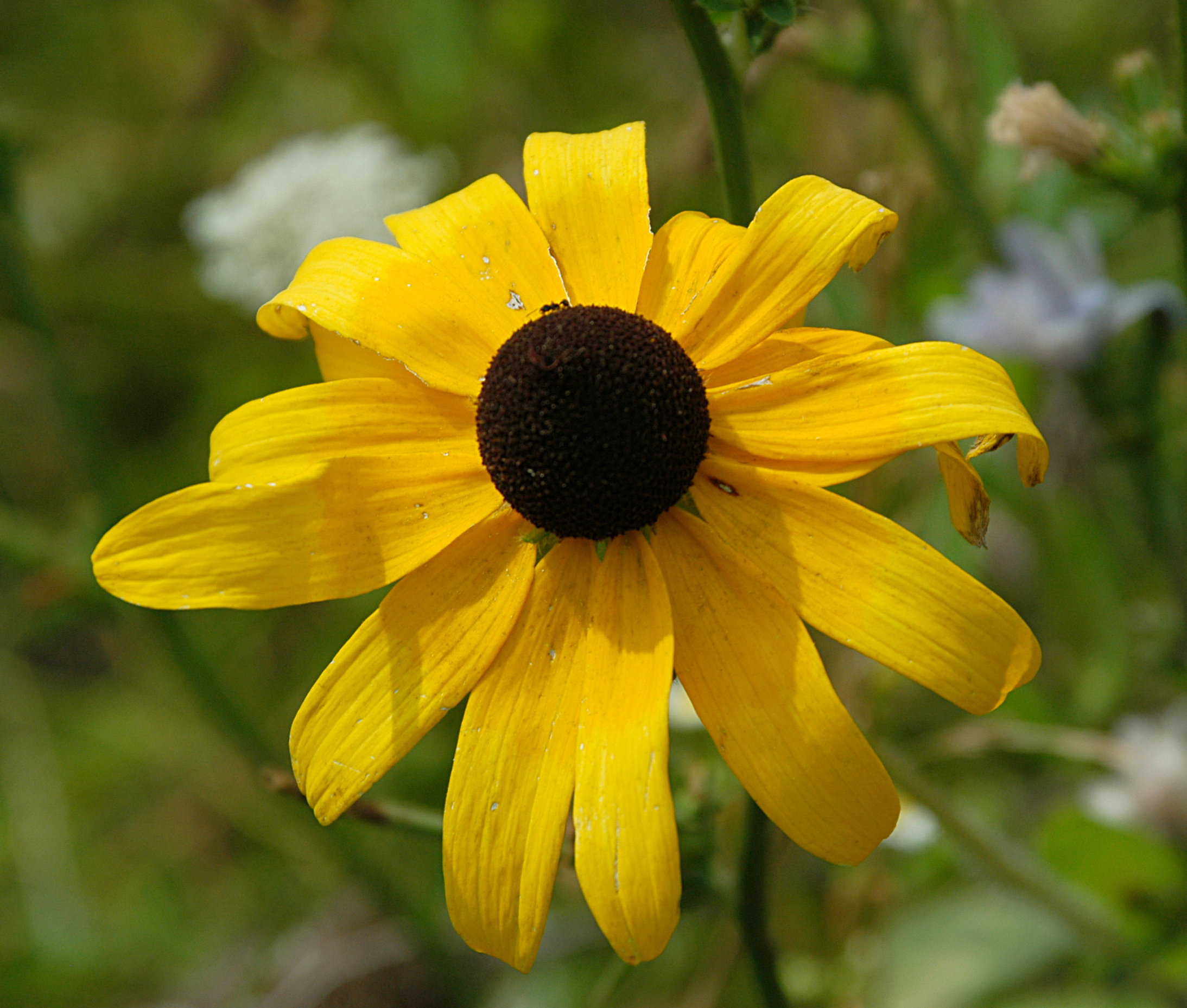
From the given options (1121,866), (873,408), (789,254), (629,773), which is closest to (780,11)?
(789,254)

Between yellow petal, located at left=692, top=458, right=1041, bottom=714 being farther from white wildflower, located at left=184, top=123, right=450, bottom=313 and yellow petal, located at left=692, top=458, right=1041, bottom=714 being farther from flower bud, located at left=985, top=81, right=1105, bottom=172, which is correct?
white wildflower, located at left=184, top=123, right=450, bottom=313

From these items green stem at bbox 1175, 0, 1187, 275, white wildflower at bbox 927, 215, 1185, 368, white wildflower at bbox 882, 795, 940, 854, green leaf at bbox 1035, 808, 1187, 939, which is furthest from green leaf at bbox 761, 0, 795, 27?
green leaf at bbox 1035, 808, 1187, 939

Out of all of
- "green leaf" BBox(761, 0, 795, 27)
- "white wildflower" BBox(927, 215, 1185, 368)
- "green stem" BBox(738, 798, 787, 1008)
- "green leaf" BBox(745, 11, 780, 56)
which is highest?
"green leaf" BBox(761, 0, 795, 27)

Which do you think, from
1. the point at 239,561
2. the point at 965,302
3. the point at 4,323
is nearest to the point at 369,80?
the point at 4,323

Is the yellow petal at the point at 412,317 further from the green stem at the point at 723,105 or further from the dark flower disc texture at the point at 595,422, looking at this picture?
the green stem at the point at 723,105

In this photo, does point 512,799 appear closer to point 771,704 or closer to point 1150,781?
point 771,704
